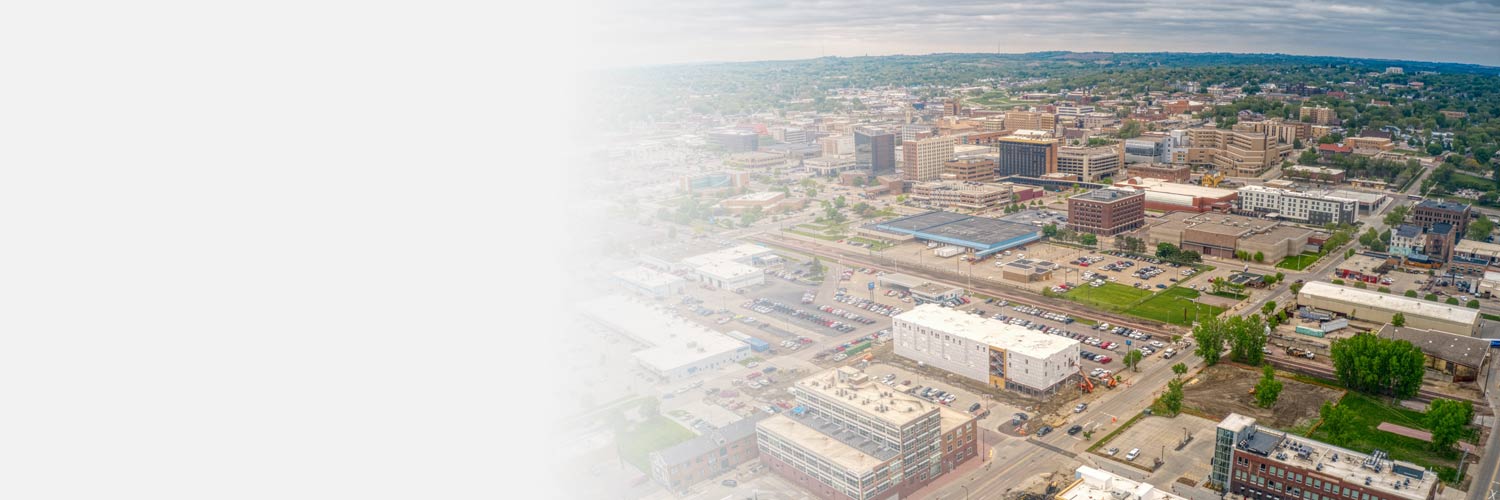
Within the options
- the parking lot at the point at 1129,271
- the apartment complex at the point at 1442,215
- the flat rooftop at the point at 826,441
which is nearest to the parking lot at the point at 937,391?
the flat rooftop at the point at 826,441

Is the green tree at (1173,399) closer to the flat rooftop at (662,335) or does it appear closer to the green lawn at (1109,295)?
the green lawn at (1109,295)

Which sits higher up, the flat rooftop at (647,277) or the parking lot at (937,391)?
the flat rooftop at (647,277)

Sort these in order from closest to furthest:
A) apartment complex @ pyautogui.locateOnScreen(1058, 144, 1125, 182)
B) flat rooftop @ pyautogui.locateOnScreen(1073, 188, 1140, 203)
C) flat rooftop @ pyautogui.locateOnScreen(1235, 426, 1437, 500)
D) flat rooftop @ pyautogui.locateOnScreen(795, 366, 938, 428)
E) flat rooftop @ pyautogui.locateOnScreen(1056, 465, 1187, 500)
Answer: flat rooftop @ pyautogui.locateOnScreen(1235, 426, 1437, 500) → flat rooftop @ pyautogui.locateOnScreen(1056, 465, 1187, 500) → flat rooftop @ pyautogui.locateOnScreen(795, 366, 938, 428) → flat rooftop @ pyautogui.locateOnScreen(1073, 188, 1140, 203) → apartment complex @ pyautogui.locateOnScreen(1058, 144, 1125, 182)

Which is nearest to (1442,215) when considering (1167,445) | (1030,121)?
(1167,445)

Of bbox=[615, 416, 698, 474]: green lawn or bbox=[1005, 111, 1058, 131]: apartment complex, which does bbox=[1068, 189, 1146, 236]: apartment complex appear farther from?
bbox=[1005, 111, 1058, 131]: apartment complex

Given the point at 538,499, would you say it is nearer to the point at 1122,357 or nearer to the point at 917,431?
the point at 917,431

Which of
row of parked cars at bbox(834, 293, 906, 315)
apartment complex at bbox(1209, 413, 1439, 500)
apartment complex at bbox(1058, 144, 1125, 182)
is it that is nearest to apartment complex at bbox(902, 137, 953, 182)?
apartment complex at bbox(1058, 144, 1125, 182)
